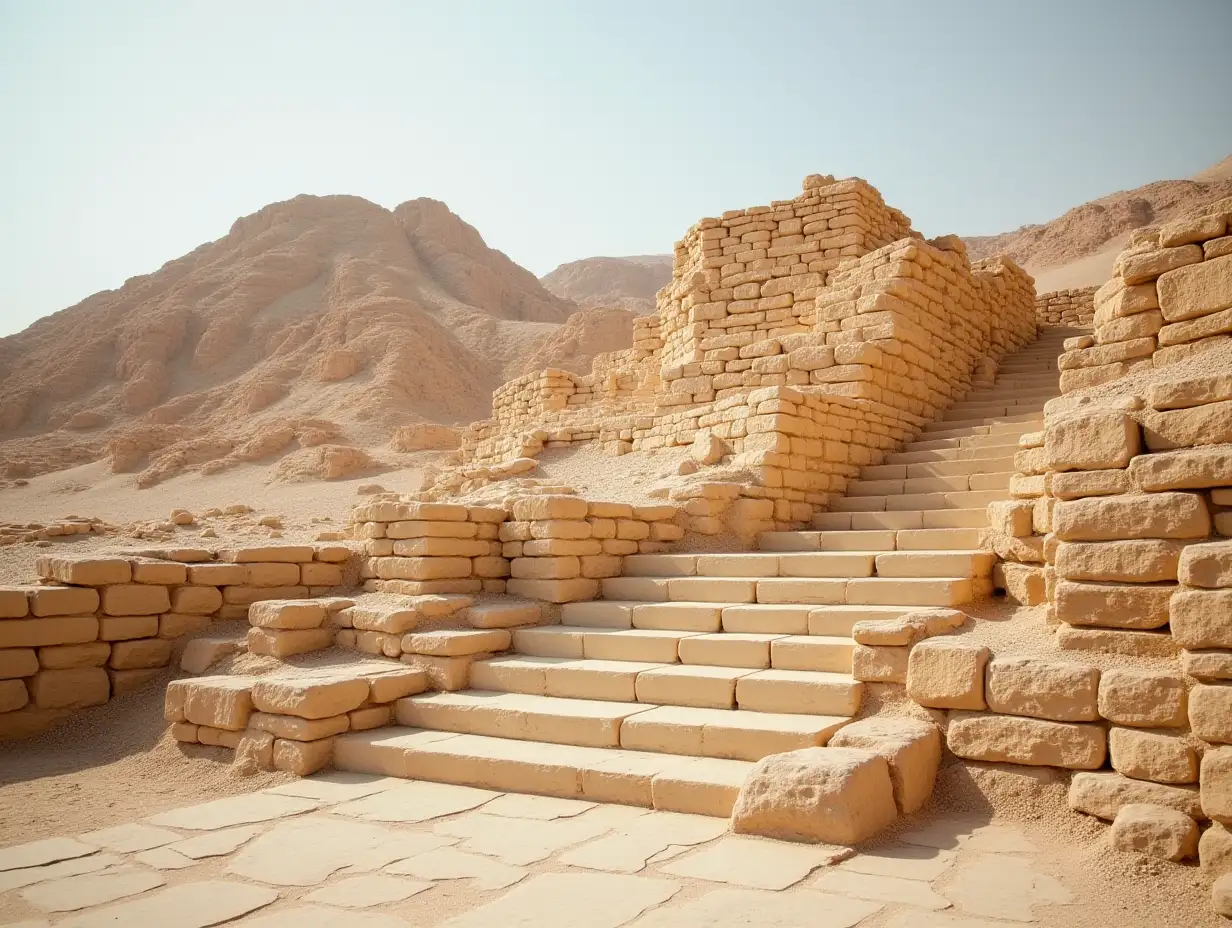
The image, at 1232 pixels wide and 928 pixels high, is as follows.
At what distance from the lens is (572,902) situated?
320 centimetres

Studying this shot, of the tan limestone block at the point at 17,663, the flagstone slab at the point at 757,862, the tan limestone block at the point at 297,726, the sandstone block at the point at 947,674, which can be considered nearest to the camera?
the flagstone slab at the point at 757,862

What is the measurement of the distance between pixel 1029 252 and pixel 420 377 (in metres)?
31.4

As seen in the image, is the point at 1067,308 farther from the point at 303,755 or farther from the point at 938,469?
the point at 303,755

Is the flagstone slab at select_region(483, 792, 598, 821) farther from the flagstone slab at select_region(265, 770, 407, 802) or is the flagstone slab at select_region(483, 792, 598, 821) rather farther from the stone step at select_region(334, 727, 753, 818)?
the flagstone slab at select_region(265, 770, 407, 802)

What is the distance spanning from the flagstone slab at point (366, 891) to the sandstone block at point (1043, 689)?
2.73m

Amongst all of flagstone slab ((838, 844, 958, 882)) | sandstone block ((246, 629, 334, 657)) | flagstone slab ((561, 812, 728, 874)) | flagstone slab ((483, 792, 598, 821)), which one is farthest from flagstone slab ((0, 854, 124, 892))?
flagstone slab ((838, 844, 958, 882))

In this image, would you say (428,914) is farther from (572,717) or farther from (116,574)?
(116,574)

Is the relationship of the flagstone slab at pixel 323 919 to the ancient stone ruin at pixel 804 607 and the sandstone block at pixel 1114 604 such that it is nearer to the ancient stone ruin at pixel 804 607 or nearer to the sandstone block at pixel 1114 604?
the ancient stone ruin at pixel 804 607

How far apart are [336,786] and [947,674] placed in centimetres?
347

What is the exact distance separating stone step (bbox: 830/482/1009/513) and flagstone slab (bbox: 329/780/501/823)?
467 cm

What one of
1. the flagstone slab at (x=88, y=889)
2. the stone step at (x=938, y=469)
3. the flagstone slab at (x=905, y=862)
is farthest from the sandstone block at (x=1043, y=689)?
the stone step at (x=938, y=469)

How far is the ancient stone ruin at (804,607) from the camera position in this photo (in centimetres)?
369

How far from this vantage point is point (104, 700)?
21.3 feet

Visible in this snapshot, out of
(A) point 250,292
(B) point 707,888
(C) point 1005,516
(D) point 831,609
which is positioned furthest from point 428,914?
(A) point 250,292
